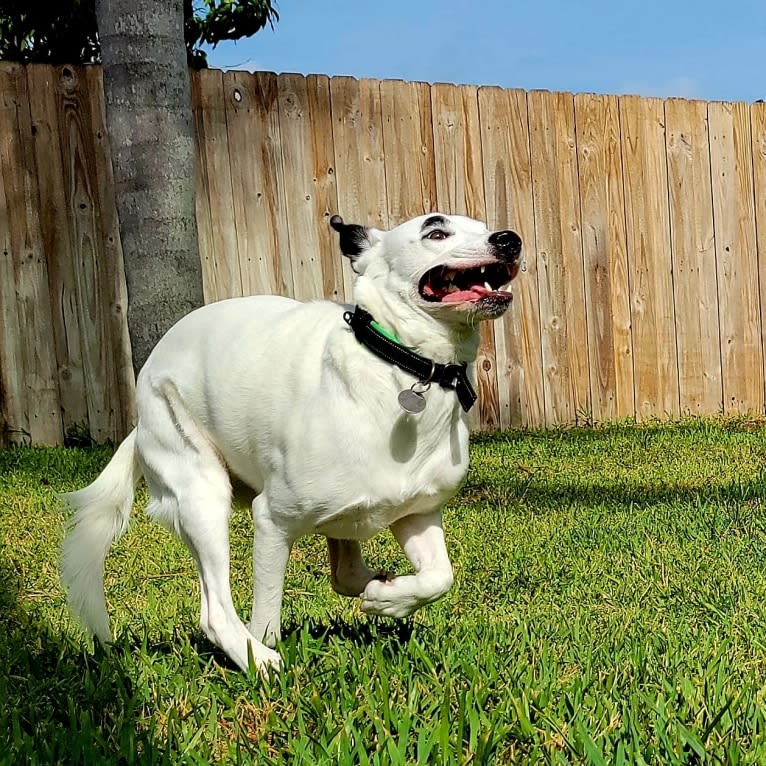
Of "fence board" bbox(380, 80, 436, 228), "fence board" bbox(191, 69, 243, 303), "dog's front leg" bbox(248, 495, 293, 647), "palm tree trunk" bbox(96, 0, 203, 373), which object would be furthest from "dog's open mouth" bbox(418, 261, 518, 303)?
"fence board" bbox(380, 80, 436, 228)

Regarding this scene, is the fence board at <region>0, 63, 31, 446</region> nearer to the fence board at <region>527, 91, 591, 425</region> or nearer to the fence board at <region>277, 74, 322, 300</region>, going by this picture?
the fence board at <region>277, 74, 322, 300</region>

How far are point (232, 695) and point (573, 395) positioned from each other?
542cm

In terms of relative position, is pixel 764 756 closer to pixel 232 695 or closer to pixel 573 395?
pixel 232 695

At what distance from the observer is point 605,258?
8250 mm

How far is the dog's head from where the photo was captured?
3.03 meters

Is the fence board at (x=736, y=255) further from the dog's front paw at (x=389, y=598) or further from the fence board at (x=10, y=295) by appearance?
the dog's front paw at (x=389, y=598)

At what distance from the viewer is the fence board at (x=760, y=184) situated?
8.69 metres

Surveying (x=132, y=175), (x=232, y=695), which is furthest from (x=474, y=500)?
(x=232, y=695)

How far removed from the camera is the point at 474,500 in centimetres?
575

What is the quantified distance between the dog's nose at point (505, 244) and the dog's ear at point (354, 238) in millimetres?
443

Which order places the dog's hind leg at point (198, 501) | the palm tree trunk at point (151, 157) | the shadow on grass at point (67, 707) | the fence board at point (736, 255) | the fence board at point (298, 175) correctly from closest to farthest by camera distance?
the shadow on grass at point (67, 707), the dog's hind leg at point (198, 501), the palm tree trunk at point (151, 157), the fence board at point (298, 175), the fence board at point (736, 255)

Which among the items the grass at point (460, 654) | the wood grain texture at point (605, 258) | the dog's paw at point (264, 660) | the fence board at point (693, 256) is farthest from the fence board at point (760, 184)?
the dog's paw at point (264, 660)

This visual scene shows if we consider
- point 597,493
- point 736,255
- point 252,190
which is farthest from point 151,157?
point 736,255

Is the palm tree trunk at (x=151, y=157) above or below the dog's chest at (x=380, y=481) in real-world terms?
above
